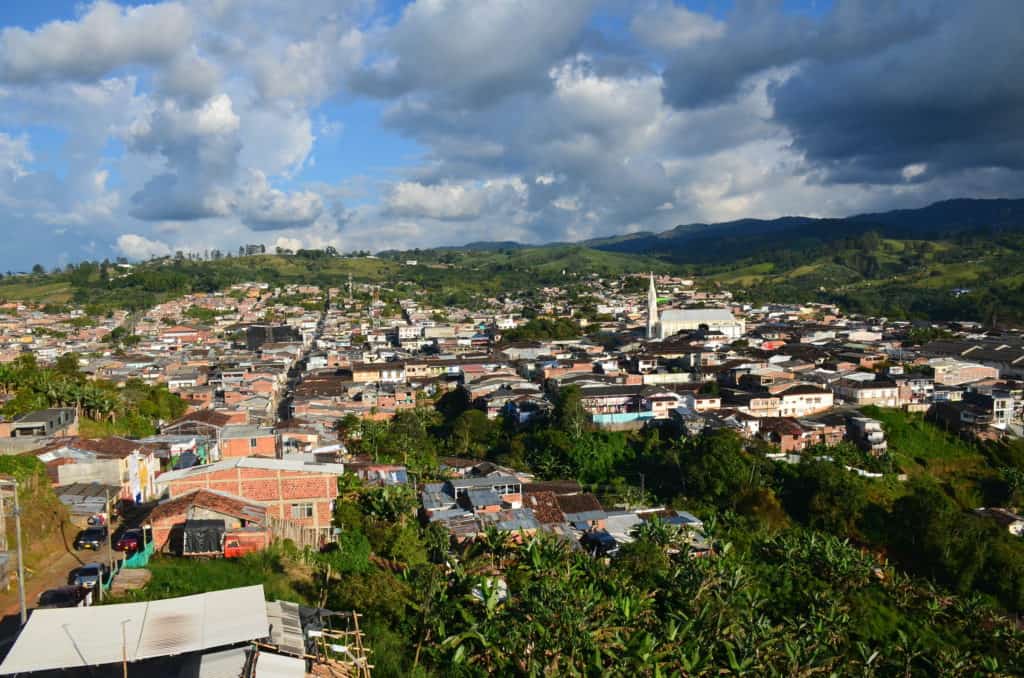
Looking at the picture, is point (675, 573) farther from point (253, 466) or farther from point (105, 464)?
point (105, 464)

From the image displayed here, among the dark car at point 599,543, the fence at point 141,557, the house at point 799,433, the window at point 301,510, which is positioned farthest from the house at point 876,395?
the fence at point 141,557

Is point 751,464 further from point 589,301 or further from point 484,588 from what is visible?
point 589,301

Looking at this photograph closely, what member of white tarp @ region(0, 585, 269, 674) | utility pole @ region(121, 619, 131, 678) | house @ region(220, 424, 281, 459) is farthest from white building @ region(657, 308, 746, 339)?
utility pole @ region(121, 619, 131, 678)

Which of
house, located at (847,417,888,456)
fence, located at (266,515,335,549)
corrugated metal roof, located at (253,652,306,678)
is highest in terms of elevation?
corrugated metal roof, located at (253,652,306,678)

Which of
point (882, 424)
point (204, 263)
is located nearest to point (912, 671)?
point (882, 424)

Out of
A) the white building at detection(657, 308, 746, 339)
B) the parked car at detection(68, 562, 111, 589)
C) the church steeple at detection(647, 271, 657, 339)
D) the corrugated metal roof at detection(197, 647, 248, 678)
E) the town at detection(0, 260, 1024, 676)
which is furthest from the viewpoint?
the white building at detection(657, 308, 746, 339)

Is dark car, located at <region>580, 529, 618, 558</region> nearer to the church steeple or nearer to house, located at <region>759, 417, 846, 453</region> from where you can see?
house, located at <region>759, 417, 846, 453</region>
